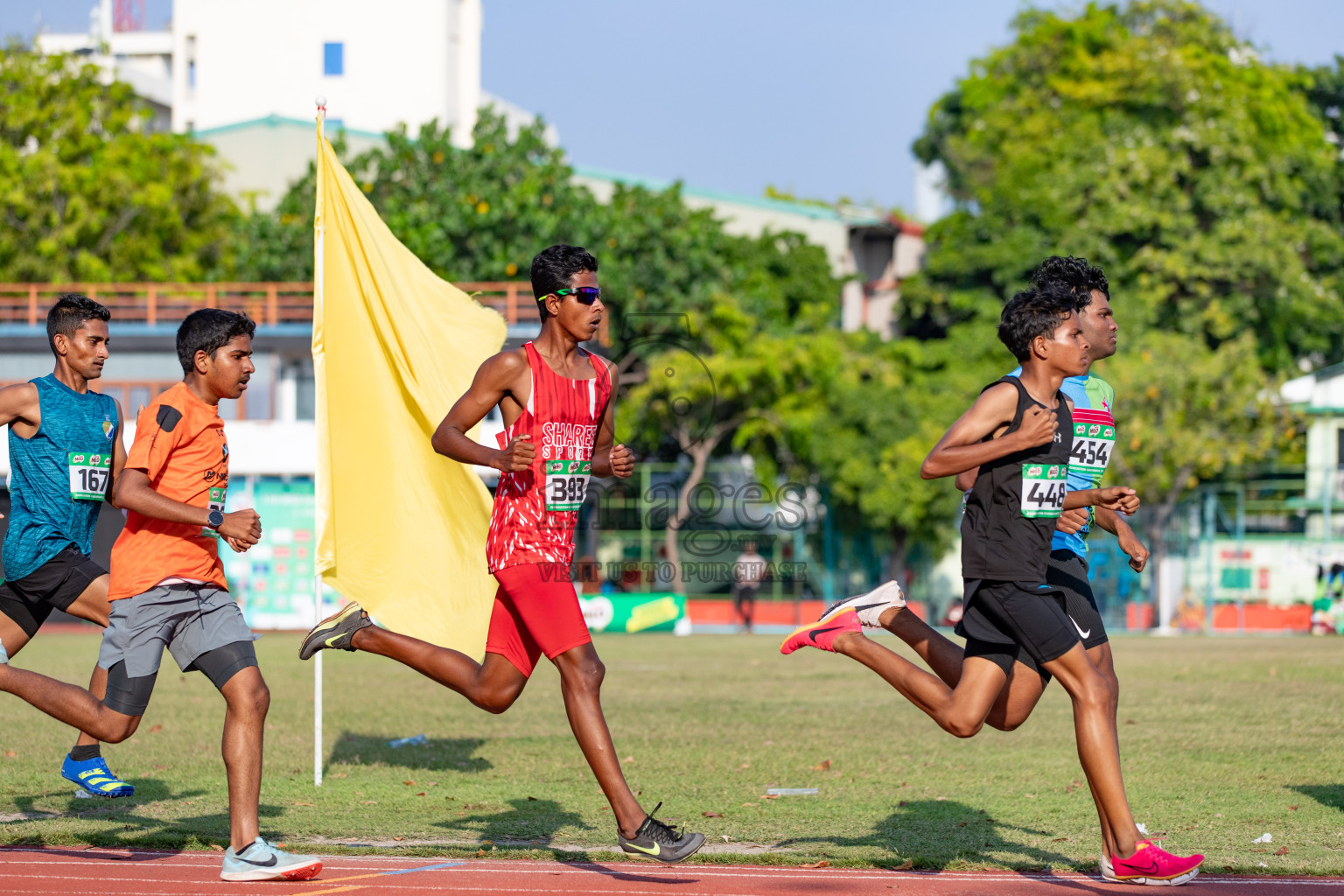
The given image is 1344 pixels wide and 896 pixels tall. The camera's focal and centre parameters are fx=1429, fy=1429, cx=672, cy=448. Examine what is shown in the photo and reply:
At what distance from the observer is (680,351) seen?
36.6 m

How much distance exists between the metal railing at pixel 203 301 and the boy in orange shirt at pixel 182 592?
94.6ft

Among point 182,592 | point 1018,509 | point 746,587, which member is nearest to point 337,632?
point 182,592

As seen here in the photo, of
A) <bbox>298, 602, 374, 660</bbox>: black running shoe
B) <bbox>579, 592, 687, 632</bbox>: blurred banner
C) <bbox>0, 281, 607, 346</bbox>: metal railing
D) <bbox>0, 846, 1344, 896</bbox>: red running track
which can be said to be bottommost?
<bbox>579, 592, 687, 632</bbox>: blurred banner

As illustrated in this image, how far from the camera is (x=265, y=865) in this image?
A: 582 centimetres

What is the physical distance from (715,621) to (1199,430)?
11819 millimetres

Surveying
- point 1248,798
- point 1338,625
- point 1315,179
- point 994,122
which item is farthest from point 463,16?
point 1248,798

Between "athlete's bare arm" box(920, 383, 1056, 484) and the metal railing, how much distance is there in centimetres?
2963

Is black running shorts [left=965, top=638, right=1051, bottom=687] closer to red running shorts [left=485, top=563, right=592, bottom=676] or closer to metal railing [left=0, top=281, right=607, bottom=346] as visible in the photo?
red running shorts [left=485, top=563, right=592, bottom=676]

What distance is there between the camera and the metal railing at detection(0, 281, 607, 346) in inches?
1409

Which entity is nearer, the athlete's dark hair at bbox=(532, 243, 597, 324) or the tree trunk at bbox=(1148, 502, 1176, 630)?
the athlete's dark hair at bbox=(532, 243, 597, 324)

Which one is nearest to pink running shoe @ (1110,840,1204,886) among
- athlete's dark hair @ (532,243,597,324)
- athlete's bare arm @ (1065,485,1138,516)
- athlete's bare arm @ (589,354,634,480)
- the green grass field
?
the green grass field

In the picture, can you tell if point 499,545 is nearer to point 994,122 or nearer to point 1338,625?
point 1338,625

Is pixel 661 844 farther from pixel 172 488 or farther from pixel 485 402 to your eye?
pixel 172 488

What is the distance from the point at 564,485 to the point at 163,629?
185 cm
